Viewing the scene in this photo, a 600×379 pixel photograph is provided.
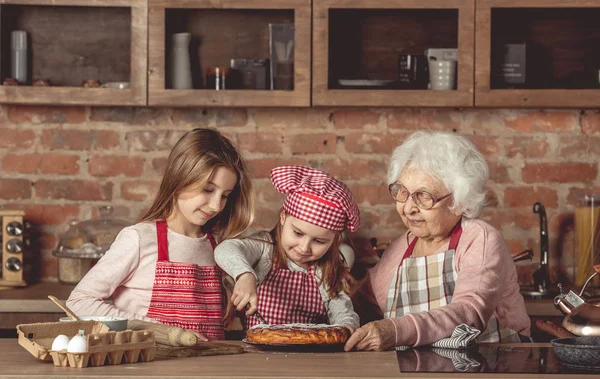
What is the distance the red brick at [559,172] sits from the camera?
3.72 metres

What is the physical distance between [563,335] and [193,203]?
3.74 feet

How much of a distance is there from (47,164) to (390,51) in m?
1.52

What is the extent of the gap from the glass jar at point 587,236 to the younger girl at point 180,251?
145 cm

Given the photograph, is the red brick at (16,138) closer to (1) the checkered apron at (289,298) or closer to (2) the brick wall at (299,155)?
(2) the brick wall at (299,155)

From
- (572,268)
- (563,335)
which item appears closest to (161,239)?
(563,335)

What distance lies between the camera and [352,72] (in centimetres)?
379

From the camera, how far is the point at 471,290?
249 centimetres

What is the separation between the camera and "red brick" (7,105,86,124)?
12.2 ft

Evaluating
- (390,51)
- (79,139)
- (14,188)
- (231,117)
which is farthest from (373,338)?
(14,188)

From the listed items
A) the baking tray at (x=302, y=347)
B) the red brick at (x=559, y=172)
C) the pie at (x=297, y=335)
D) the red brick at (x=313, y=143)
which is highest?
the red brick at (x=313, y=143)

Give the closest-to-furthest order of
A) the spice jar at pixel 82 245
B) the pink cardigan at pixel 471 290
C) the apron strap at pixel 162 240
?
1. the pink cardigan at pixel 471 290
2. the apron strap at pixel 162 240
3. the spice jar at pixel 82 245

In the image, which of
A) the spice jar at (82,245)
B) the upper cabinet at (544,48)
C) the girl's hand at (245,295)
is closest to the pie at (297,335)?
the girl's hand at (245,295)

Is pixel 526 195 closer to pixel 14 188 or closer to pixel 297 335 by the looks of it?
pixel 297 335

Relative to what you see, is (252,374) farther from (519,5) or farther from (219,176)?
(519,5)
